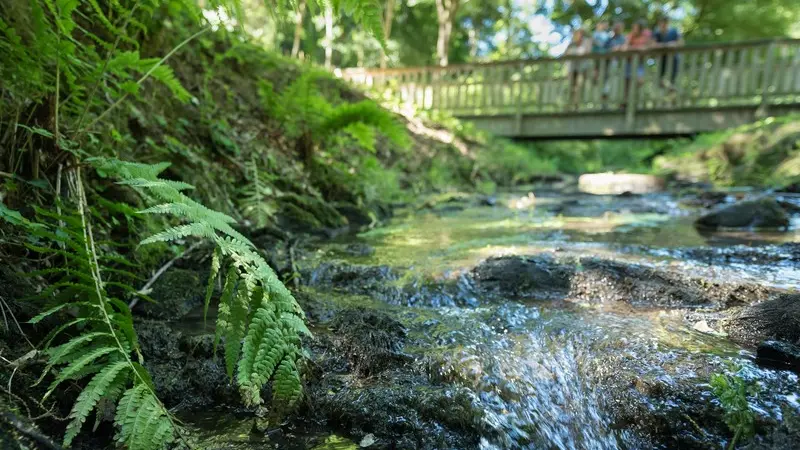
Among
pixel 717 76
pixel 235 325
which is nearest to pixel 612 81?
pixel 717 76

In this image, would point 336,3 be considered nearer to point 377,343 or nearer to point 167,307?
point 377,343

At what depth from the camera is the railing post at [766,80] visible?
403 inches

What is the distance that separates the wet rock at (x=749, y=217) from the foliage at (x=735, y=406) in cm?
376

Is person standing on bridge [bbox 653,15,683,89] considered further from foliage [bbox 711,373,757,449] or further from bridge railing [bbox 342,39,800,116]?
foliage [bbox 711,373,757,449]

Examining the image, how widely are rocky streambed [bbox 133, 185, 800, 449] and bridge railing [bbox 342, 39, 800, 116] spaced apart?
922 cm

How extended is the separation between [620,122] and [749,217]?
306 inches

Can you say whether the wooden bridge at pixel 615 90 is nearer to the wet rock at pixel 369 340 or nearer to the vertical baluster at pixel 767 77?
the vertical baluster at pixel 767 77

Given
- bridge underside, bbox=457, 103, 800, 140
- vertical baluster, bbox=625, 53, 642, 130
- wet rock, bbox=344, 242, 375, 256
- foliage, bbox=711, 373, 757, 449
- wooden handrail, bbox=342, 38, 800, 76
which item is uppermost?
wooden handrail, bbox=342, 38, 800, 76

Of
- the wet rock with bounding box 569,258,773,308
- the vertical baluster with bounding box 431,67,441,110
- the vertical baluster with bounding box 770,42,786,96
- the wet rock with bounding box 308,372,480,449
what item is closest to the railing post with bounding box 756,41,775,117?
the vertical baluster with bounding box 770,42,786,96

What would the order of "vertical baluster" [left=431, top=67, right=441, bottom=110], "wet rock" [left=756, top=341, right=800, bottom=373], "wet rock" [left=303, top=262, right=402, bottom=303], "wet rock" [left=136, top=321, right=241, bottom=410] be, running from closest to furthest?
"wet rock" [left=136, top=321, right=241, bottom=410], "wet rock" [left=756, top=341, right=800, bottom=373], "wet rock" [left=303, top=262, right=402, bottom=303], "vertical baluster" [left=431, top=67, right=441, bottom=110]

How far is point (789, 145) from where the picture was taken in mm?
8266

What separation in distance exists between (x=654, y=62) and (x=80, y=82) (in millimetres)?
12157

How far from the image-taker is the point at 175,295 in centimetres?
233

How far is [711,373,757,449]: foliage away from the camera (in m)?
1.45
